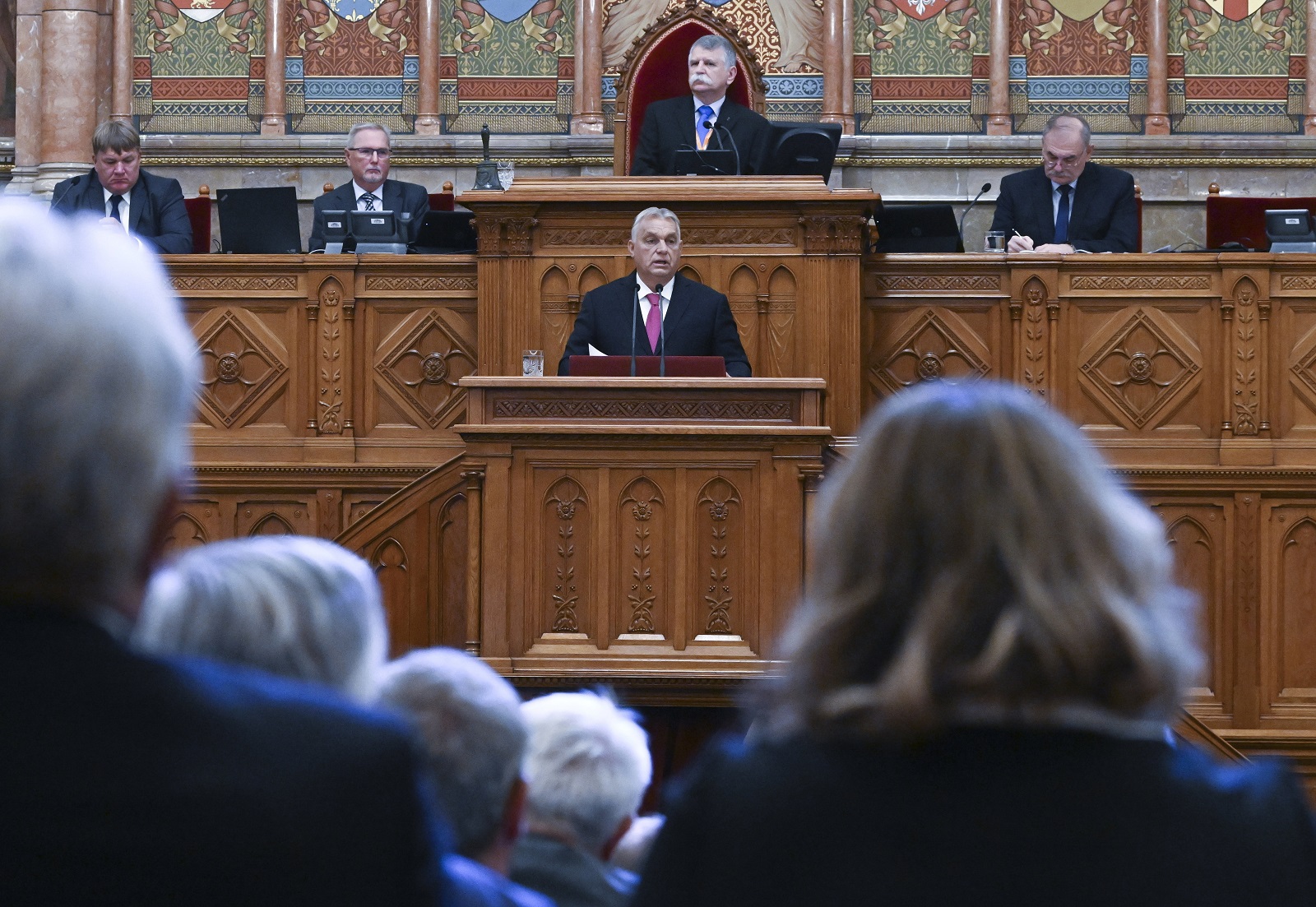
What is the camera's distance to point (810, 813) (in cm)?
126

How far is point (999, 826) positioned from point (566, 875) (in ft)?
3.40

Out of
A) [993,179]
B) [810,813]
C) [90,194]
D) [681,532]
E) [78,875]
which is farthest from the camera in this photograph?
[993,179]

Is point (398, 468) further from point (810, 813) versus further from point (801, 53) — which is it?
point (810, 813)

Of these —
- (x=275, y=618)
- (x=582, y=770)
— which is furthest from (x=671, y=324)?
(x=275, y=618)

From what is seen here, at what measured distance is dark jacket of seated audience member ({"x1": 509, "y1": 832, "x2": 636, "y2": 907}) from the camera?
215cm

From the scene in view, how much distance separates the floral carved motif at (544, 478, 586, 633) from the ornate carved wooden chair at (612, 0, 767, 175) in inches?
159

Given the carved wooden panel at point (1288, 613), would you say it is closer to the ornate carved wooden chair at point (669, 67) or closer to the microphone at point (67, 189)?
the ornate carved wooden chair at point (669, 67)

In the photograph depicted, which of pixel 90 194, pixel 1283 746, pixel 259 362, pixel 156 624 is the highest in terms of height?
pixel 90 194

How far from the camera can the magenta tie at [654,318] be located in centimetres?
650

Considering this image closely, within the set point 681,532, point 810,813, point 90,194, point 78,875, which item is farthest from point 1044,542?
point 90,194

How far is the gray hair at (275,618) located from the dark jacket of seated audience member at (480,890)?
182 millimetres

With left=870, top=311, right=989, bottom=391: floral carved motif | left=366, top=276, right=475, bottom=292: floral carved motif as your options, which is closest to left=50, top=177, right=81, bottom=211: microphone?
left=366, top=276, right=475, bottom=292: floral carved motif

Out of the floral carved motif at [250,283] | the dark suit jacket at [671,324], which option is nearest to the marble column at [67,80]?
the floral carved motif at [250,283]

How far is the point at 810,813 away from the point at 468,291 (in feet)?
19.4
